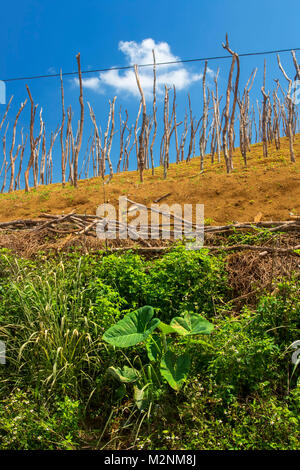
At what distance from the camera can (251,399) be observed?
8.58 feet

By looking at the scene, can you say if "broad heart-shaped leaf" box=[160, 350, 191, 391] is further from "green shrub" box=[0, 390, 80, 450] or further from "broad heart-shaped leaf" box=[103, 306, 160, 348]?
"green shrub" box=[0, 390, 80, 450]

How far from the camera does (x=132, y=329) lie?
9.37 ft

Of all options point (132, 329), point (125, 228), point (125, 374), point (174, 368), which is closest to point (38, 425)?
point (125, 374)

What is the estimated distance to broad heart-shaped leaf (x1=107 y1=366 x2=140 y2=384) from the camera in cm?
273

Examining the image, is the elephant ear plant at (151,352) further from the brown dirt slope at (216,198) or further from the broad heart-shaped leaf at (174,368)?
the brown dirt slope at (216,198)

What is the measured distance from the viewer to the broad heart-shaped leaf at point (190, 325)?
2850mm

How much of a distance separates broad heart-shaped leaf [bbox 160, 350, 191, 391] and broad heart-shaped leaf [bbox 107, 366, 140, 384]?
0.90 feet

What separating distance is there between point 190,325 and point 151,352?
425mm

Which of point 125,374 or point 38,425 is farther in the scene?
point 125,374

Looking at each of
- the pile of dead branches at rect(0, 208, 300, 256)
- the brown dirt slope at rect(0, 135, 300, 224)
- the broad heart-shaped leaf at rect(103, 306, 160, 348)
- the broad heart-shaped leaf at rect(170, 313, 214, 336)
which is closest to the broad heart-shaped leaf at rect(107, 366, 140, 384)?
the broad heart-shaped leaf at rect(103, 306, 160, 348)

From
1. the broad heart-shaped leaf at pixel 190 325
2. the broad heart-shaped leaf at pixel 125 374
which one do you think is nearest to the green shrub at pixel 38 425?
the broad heart-shaped leaf at pixel 125 374

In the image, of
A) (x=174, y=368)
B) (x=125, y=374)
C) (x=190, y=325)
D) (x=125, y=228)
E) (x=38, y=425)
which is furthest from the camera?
(x=125, y=228)

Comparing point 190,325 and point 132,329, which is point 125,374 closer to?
point 132,329
